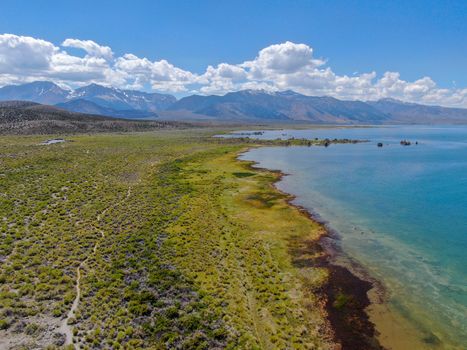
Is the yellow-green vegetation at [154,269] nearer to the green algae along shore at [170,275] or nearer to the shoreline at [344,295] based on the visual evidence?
the green algae along shore at [170,275]

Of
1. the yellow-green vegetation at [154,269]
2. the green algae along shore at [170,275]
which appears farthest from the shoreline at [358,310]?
the yellow-green vegetation at [154,269]

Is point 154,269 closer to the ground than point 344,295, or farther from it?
farther from it

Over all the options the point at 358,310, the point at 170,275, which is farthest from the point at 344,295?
the point at 170,275

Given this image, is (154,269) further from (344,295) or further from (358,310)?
(358,310)

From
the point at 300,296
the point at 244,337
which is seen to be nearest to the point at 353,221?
the point at 300,296

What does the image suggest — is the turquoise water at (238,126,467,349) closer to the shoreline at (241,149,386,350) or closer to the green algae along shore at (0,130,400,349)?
the shoreline at (241,149,386,350)

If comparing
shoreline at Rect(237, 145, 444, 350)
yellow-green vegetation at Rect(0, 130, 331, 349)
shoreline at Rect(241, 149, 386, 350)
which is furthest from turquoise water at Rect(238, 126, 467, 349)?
yellow-green vegetation at Rect(0, 130, 331, 349)

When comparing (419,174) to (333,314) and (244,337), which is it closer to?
(333,314)
